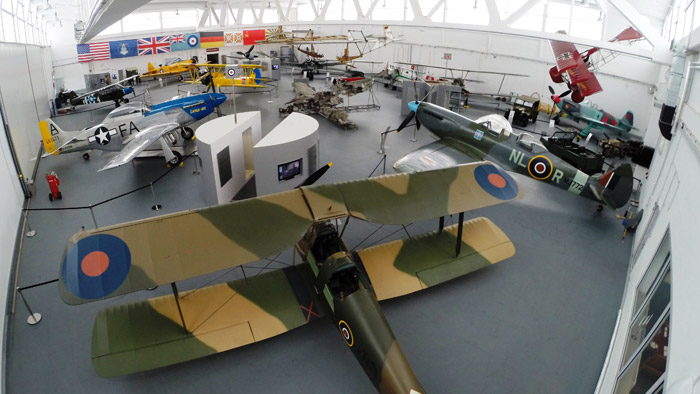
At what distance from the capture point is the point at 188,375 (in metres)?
5.11

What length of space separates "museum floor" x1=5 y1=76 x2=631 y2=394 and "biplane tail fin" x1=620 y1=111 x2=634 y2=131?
6922 millimetres

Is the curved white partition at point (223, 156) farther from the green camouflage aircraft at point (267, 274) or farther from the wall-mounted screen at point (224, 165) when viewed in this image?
the green camouflage aircraft at point (267, 274)

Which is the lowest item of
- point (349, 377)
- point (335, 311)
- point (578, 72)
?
point (349, 377)

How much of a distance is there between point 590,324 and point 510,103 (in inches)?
647

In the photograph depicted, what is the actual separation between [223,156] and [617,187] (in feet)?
30.8

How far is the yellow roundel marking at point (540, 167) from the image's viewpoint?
9.52m

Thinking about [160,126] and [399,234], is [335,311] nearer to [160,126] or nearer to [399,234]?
[399,234]

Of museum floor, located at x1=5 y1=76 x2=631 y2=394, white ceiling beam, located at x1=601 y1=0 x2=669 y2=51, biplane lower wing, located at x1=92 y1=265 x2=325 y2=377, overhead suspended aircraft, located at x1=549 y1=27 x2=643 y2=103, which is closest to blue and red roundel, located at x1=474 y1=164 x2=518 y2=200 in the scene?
museum floor, located at x1=5 y1=76 x2=631 y2=394

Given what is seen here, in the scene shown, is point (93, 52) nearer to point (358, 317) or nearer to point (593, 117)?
point (358, 317)

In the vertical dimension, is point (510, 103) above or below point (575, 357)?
above

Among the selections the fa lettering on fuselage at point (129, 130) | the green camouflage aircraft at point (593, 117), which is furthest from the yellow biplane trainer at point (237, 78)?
the green camouflage aircraft at point (593, 117)

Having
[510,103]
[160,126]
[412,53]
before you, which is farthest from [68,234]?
[412,53]

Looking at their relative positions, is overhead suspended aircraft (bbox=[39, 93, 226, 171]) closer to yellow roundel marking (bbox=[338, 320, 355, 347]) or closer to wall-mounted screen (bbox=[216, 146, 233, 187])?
wall-mounted screen (bbox=[216, 146, 233, 187])

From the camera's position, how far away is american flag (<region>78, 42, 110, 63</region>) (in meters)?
23.9
